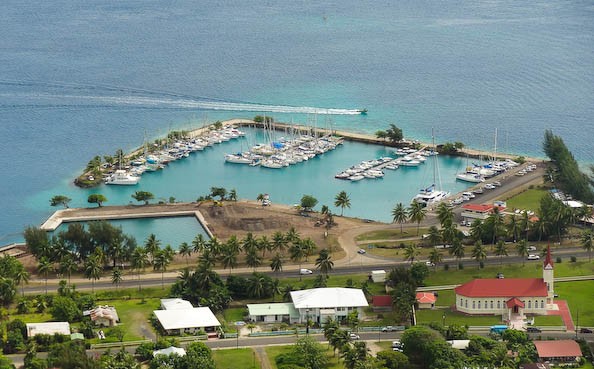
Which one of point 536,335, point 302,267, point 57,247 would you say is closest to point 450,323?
point 536,335

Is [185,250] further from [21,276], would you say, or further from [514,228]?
[514,228]

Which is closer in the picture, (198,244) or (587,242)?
(198,244)

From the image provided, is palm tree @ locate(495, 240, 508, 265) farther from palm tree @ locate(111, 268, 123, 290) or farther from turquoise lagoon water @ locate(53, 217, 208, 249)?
palm tree @ locate(111, 268, 123, 290)

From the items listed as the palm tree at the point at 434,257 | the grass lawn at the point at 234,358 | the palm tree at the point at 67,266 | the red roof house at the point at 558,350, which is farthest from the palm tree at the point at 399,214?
the palm tree at the point at 67,266

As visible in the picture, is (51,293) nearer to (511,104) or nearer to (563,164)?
(563,164)

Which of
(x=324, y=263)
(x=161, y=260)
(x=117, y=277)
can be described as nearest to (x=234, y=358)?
(x=117, y=277)

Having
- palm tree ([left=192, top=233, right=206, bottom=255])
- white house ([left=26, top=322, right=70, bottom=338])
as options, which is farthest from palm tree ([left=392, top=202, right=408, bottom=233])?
white house ([left=26, top=322, right=70, bottom=338])

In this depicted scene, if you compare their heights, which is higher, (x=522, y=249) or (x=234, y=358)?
(x=522, y=249)
